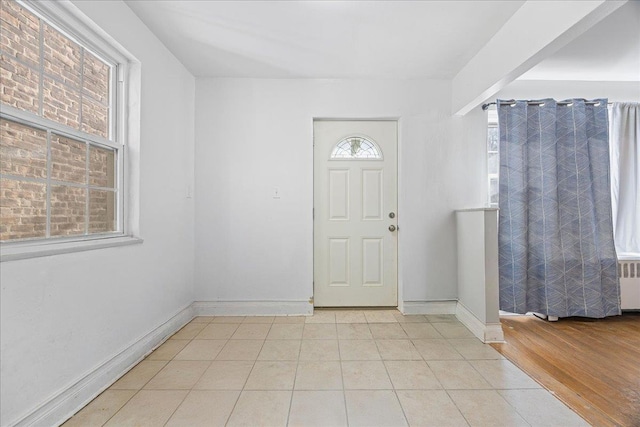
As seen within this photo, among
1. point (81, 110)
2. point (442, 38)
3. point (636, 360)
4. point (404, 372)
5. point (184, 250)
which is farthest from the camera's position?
point (184, 250)

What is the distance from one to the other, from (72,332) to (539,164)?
13.0 ft

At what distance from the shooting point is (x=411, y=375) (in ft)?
6.94

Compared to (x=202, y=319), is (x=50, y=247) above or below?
above

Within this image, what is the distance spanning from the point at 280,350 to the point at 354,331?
2.40ft

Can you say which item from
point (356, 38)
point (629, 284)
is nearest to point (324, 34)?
point (356, 38)

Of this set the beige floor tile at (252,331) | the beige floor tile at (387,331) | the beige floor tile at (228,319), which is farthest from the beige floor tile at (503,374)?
the beige floor tile at (228,319)

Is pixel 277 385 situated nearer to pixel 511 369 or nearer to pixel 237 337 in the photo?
pixel 237 337

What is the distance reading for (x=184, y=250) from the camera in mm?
3127

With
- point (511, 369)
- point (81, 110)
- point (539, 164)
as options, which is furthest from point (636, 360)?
point (81, 110)

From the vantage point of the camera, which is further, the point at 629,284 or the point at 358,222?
the point at 358,222

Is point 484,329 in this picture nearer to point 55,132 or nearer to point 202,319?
point 202,319

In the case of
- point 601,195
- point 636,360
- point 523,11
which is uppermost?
point 523,11

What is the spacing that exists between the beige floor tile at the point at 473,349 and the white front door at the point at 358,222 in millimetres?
911

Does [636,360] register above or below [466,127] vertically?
below
